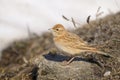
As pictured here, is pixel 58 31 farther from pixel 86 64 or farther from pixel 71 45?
pixel 86 64

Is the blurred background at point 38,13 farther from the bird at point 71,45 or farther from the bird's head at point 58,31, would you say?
the bird at point 71,45

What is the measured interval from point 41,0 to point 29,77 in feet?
18.9

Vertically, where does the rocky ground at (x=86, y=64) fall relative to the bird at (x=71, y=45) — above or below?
below

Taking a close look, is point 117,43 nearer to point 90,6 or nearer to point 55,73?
point 55,73

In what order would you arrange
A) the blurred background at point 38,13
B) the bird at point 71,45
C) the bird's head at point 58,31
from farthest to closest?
the blurred background at point 38,13 < the bird's head at point 58,31 < the bird at point 71,45

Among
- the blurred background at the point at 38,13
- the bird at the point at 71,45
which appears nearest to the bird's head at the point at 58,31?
the bird at the point at 71,45

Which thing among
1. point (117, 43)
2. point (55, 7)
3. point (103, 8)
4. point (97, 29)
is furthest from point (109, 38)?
point (55, 7)

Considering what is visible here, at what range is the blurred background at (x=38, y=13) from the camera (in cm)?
1316

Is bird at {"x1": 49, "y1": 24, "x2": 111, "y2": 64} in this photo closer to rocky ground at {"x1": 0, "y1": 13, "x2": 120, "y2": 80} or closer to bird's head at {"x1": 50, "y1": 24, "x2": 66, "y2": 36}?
bird's head at {"x1": 50, "y1": 24, "x2": 66, "y2": 36}

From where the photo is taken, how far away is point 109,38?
29.9 feet

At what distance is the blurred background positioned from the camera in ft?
43.2

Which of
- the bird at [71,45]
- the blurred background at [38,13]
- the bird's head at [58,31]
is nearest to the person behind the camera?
the bird at [71,45]

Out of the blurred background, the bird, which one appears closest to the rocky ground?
the bird

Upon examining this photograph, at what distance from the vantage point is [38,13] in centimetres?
1404
